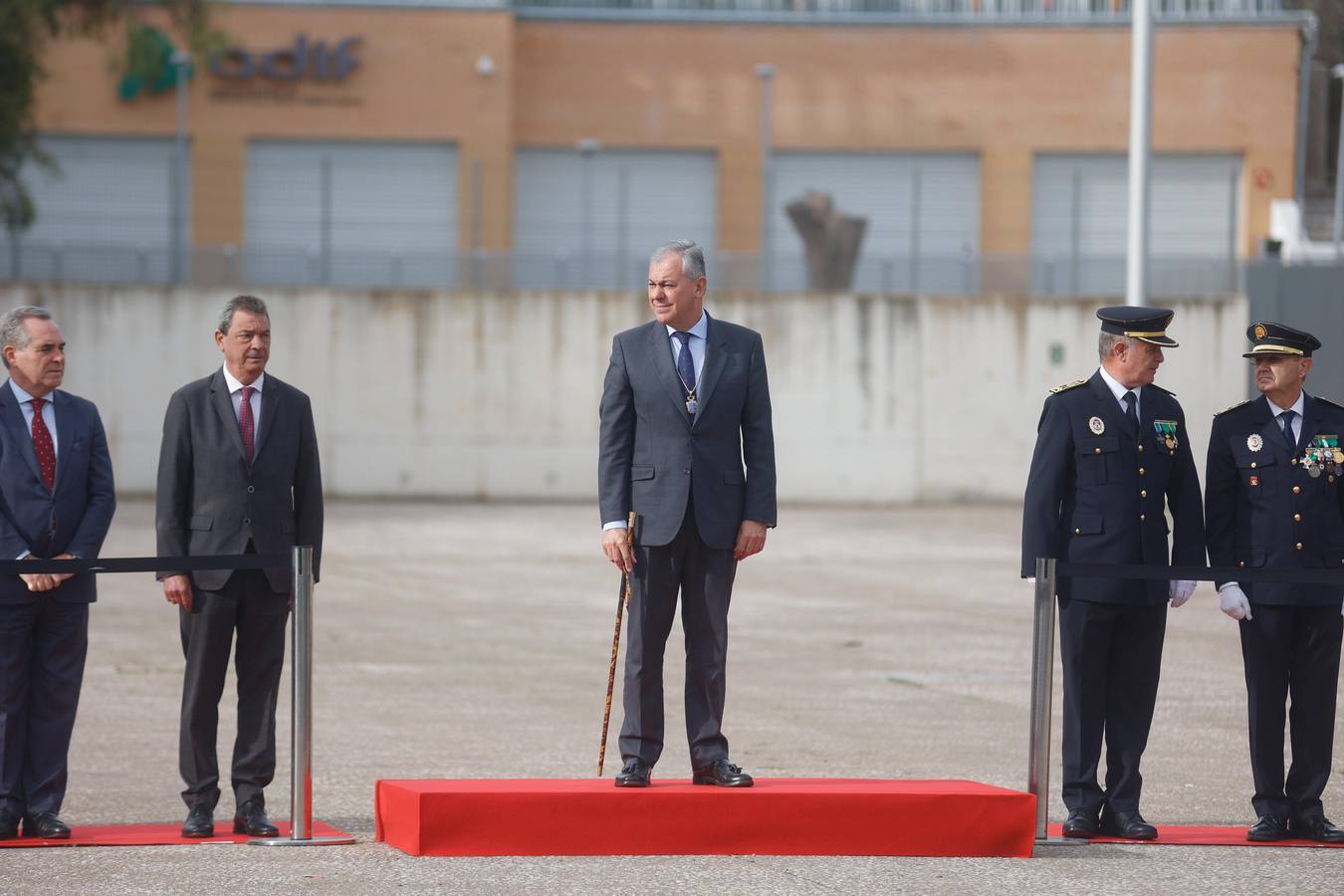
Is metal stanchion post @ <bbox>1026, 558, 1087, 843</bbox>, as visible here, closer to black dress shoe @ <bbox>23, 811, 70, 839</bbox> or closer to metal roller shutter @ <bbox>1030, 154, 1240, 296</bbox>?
black dress shoe @ <bbox>23, 811, 70, 839</bbox>

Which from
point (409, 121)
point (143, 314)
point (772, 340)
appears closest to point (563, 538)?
point (772, 340)

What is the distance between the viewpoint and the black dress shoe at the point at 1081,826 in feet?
24.5

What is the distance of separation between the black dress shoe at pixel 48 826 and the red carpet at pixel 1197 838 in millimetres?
3741

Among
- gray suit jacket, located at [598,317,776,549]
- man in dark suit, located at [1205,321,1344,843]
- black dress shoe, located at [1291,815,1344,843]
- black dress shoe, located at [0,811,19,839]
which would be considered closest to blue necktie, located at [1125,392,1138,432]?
man in dark suit, located at [1205,321,1344,843]

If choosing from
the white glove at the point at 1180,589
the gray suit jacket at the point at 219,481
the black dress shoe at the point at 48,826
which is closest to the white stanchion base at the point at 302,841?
the black dress shoe at the point at 48,826

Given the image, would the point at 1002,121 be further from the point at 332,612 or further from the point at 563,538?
the point at 332,612

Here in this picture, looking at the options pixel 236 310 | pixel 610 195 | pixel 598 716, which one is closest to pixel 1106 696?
pixel 236 310

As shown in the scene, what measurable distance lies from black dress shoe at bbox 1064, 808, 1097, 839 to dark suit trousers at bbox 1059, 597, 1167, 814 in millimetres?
21

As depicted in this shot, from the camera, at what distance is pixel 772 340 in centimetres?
3275

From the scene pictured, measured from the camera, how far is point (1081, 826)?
Answer: 745cm

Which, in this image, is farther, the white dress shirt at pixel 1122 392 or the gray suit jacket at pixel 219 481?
the white dress shirt at pixel 1122 392

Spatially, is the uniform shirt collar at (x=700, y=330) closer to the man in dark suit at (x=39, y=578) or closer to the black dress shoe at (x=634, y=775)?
the black dress shoe at (x=634, y=775)

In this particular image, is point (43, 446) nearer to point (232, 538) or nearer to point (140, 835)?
point (232, 538)

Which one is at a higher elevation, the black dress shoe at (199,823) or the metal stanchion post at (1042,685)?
the metal stanchion post at (1042,685)
